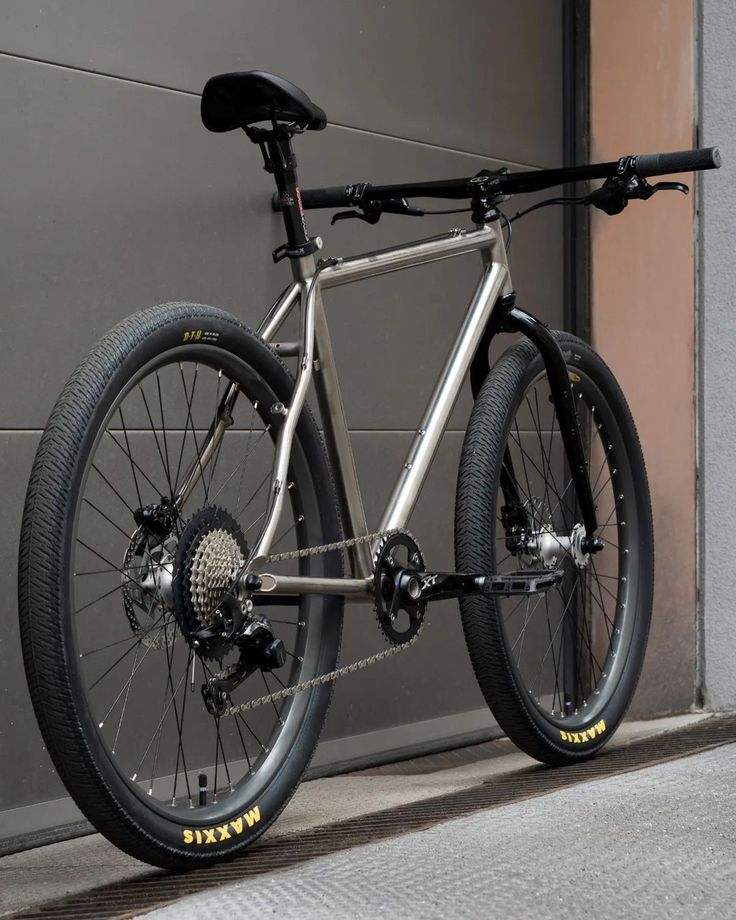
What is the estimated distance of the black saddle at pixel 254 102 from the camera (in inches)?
96.5

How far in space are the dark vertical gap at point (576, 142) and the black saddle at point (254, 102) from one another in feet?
5.43

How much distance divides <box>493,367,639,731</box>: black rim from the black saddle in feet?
2.93

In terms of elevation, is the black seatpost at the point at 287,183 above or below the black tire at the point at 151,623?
above

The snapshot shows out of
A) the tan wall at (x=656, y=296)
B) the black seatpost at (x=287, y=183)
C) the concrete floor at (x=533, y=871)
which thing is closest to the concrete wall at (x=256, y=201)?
the tan wall at (x=656, y=296)

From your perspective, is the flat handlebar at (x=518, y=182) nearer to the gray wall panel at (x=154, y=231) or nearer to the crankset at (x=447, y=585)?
the gray wall panel at (x=154, y=231)

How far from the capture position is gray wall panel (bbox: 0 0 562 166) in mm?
2814

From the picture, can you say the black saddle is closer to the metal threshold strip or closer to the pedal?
the pedal

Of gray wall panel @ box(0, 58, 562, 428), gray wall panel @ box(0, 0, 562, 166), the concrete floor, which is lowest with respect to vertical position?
the concrete floor

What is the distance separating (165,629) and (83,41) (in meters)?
1.28

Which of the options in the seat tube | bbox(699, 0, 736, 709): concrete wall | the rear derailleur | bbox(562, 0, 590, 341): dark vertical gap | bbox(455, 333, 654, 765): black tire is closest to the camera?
the rear derailleur

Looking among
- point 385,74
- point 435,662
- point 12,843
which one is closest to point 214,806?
point 12,843

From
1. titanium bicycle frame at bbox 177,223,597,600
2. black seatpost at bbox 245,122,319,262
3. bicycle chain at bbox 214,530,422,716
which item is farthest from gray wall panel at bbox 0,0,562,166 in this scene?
bicycle chain at bbox 214,530,422,716

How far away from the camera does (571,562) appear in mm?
3459

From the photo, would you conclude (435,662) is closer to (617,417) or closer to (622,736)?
(622,736)
